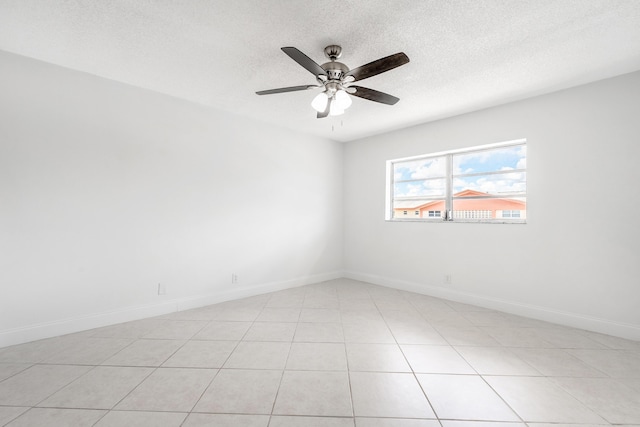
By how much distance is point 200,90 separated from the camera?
317 centimetres

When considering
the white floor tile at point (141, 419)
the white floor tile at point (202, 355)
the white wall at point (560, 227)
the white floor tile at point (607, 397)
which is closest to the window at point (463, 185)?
the white wall at point (560, 227)

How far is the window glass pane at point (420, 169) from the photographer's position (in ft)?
14.1

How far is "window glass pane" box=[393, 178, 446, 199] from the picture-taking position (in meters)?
4.31

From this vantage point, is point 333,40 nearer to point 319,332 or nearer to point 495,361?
point 319,332

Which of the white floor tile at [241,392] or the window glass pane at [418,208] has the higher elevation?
the window glass pane at [418,208]

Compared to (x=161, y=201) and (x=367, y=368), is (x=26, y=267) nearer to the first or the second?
(x=161, y=201)

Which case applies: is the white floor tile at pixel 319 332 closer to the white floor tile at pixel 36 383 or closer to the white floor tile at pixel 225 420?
the white floor tile at pixel 225 420

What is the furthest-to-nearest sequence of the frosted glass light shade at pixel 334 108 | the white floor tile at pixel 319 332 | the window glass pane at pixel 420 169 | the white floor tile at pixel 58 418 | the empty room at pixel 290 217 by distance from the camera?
1. the window glass pane at pixel 420 169
2. the white floor tile at pixel 319 332
3. the frosted glass light shade at pixel 334 108
4. the empty room at pixel 290 217
5. the white floor tile at pixel 58 418

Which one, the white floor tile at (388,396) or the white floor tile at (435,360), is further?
the white floor tile at (435,360)

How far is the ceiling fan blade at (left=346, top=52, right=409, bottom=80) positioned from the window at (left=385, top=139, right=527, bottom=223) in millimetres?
2472

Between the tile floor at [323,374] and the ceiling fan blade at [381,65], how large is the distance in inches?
89.4

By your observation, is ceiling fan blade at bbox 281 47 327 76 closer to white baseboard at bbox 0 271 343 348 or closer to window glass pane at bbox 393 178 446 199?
window glass pane at bbox 393 178 446 199

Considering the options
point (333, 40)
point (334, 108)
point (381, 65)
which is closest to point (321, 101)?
point (334, 108)

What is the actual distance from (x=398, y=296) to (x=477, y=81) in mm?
2957
